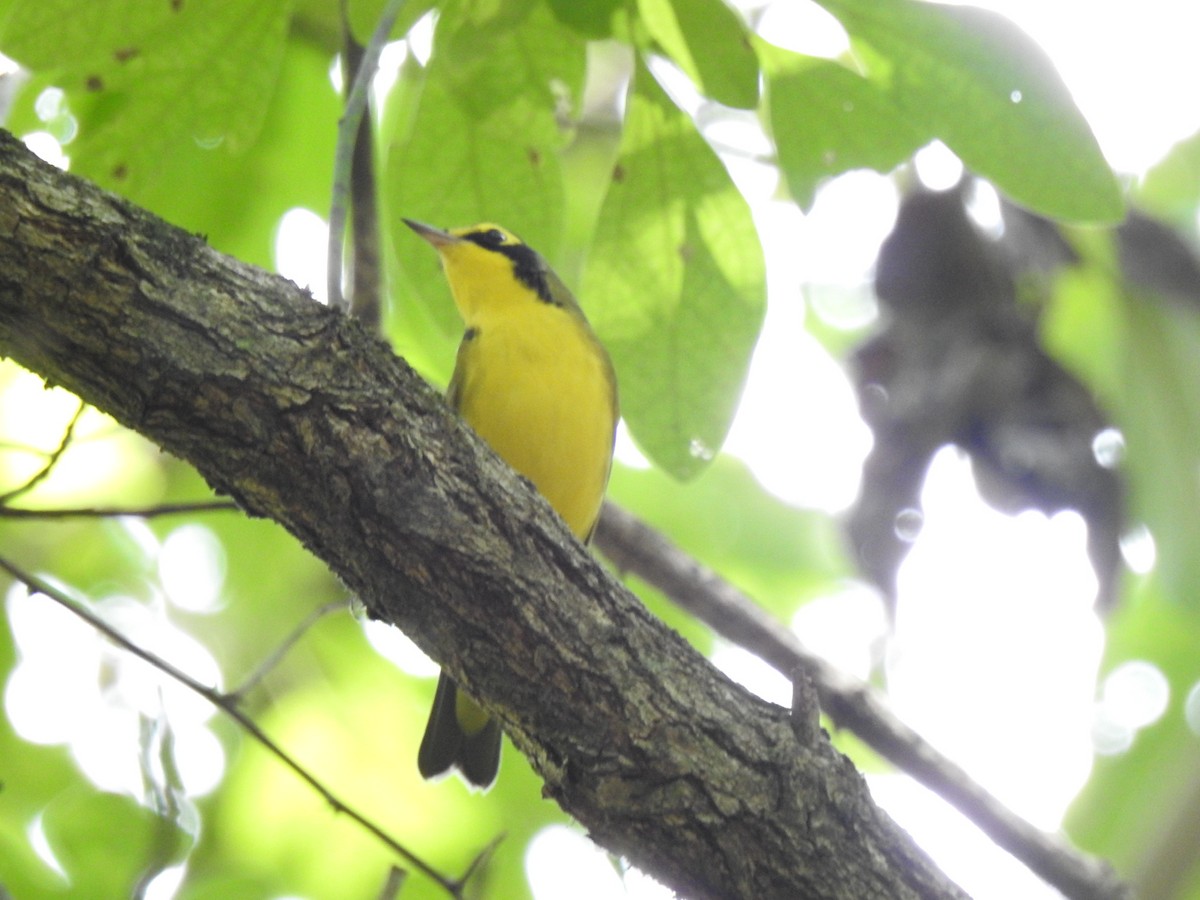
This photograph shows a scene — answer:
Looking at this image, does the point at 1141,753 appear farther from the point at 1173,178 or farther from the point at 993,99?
the point at 993,99

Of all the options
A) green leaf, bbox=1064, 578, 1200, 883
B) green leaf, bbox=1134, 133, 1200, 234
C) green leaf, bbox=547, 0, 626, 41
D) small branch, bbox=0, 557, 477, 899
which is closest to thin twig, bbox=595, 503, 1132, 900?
green leaf, bbox=1064, 578, 1200, 883

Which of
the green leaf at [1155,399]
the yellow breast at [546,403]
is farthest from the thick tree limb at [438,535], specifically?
the green leaf at [1155,399]

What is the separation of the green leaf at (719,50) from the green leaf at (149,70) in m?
1.27

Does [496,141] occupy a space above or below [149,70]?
above

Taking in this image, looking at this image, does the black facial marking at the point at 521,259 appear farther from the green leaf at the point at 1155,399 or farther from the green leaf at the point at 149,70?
the green leaf at the point at 1155,399

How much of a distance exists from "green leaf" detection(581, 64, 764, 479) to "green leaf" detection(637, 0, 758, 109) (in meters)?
0.38

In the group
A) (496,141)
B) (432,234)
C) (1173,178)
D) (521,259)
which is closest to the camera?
(496,141)

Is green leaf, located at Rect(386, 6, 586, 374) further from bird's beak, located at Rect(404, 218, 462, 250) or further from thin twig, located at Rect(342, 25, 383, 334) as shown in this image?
thin twig, located at Rect(342, 25, 383, 334)

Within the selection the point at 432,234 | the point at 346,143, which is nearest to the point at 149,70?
the point at 346,143

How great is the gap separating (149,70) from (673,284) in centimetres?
183

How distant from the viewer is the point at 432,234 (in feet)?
15.8

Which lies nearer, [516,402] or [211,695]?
[211,695]

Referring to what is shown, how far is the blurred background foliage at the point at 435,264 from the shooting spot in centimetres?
393

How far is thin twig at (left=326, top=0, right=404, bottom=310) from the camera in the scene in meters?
3.63
